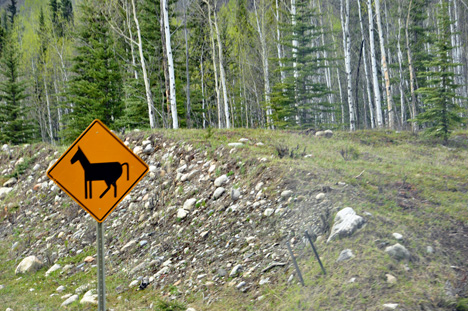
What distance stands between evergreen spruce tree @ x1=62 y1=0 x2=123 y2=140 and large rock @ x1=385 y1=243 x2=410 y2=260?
18.2 meters

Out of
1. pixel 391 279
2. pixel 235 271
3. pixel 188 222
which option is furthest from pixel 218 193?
pixel 391 279

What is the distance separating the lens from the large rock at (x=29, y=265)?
797 cm

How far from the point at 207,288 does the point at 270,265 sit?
965 millimetres

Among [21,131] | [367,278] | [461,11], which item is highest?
[461,11]

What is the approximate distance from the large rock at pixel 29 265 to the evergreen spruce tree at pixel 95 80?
42.7ft

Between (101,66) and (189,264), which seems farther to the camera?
(101,66)

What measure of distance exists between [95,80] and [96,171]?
63.5 ft

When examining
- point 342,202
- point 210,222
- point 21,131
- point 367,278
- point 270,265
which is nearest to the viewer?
point 367,278

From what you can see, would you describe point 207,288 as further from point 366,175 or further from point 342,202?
point 366,175

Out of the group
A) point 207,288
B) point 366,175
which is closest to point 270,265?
point 207,288

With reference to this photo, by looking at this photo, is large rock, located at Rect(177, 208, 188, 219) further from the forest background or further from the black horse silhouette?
the forest background

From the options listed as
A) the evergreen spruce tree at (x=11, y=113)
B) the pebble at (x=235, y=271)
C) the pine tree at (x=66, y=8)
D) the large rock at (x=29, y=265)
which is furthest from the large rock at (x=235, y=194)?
the pine tree at (x=66, y=8)

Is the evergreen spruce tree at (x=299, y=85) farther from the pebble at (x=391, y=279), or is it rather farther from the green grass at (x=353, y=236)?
the pebble at (x=391, y=279)

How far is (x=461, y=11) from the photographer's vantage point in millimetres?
32938
